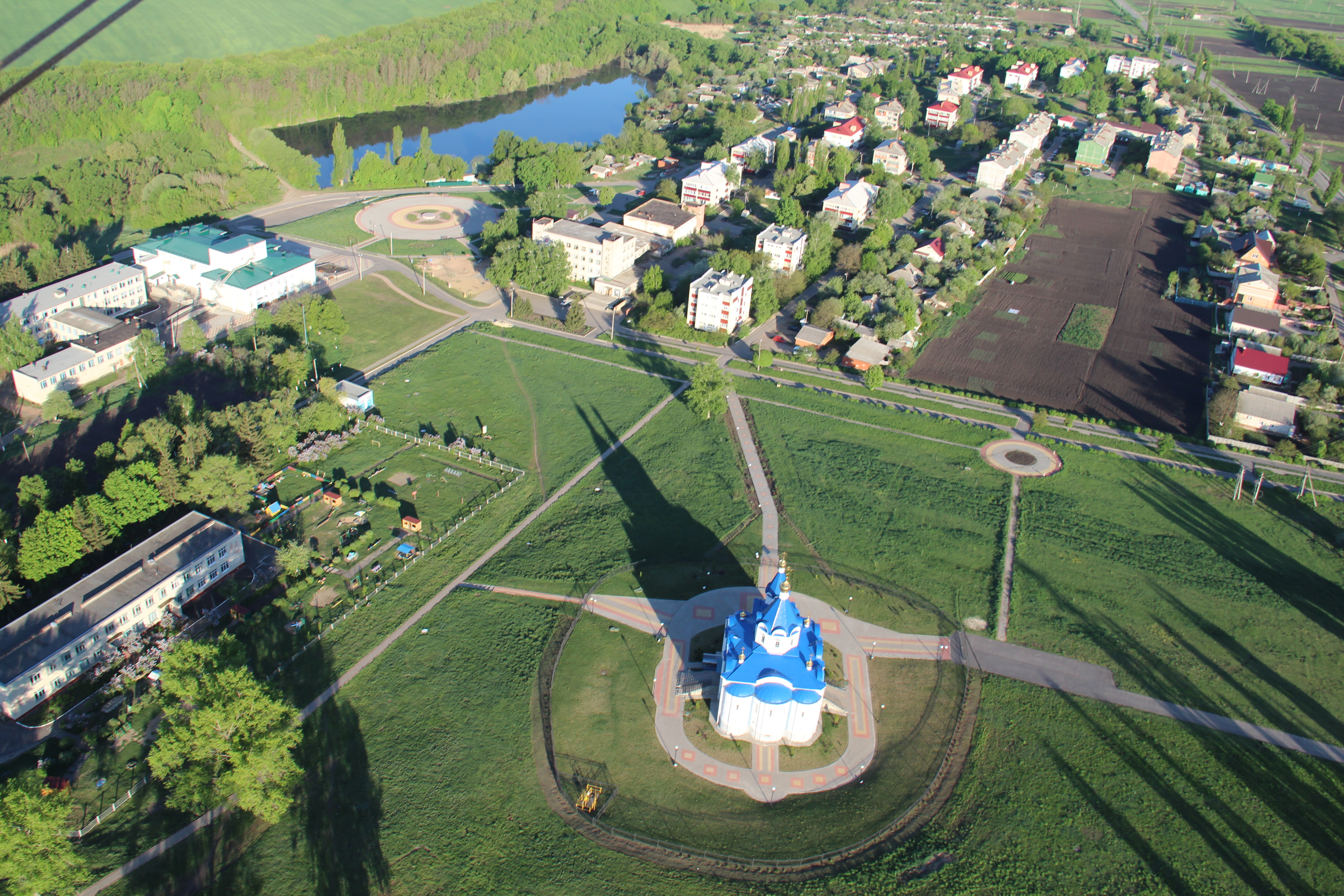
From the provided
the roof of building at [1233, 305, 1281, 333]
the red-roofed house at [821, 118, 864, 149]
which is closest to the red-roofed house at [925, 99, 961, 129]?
the red-roofed house at [821, 118, 864, 149]

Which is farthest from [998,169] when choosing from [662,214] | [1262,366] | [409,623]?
[409,623]

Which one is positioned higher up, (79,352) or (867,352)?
(79,352)

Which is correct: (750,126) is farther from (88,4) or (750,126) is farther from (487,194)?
(88,4)

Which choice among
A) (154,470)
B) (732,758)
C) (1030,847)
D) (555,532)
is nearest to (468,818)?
(732,758)

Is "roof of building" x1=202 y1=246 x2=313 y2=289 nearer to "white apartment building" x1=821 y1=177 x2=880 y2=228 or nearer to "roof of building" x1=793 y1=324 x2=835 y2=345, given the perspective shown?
"roof of building" x1=793 y1=324 x2=835 y2=345

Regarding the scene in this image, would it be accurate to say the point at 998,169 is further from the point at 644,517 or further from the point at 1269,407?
the point at 644,517

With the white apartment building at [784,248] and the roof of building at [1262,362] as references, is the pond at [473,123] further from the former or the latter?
the roof of building at [1262,362]

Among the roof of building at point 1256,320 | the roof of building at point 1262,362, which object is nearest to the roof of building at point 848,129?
the roof of building at point 1256,320

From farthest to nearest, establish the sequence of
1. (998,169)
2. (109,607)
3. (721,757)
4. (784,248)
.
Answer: (998,169)
(784,248)
(109,607)
(721,757)
